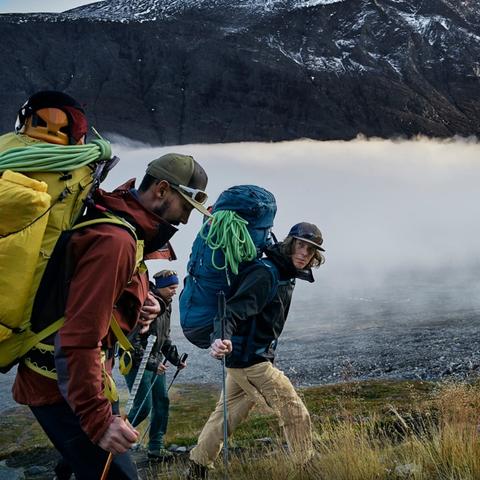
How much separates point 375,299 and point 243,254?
56384 millimetres

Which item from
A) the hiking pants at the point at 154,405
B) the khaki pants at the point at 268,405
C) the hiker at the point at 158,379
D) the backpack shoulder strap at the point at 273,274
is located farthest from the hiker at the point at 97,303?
the hiking pants at the point at 154,405

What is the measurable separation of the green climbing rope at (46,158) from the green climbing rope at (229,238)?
88.4 inches

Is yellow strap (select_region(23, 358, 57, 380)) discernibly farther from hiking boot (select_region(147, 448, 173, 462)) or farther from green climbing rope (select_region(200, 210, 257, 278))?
Result: hiking boot (select_region(147, 448, 173, 462))

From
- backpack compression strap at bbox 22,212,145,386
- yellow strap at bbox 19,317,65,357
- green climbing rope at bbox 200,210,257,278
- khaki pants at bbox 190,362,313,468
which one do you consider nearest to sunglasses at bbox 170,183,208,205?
backpack compression strap at bbox 22,212,145,386

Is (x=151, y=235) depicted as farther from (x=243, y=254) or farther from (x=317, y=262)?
(x=317, y=262)

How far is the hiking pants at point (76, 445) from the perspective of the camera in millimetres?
3480

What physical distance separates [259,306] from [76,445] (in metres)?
2.61

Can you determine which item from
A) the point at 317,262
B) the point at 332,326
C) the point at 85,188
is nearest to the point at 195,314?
the point at 317,262

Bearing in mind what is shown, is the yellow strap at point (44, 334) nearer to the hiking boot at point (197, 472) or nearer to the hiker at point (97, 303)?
the hiker at point (97, 303)

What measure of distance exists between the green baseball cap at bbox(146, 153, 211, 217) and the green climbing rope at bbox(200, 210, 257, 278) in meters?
1.75

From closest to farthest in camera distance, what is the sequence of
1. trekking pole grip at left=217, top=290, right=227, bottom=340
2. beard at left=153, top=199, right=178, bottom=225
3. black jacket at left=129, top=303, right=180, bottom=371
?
beard at left=153, top=199, right=178, bottom=225 < trekking pole grip at left=217, top=290, right=227, bottom=340 < black jacket at left=129, top=303, right=180, bottom=371

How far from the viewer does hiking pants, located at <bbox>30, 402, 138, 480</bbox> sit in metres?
3.48

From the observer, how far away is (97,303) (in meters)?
3.12

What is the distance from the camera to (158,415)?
27.4 ft
